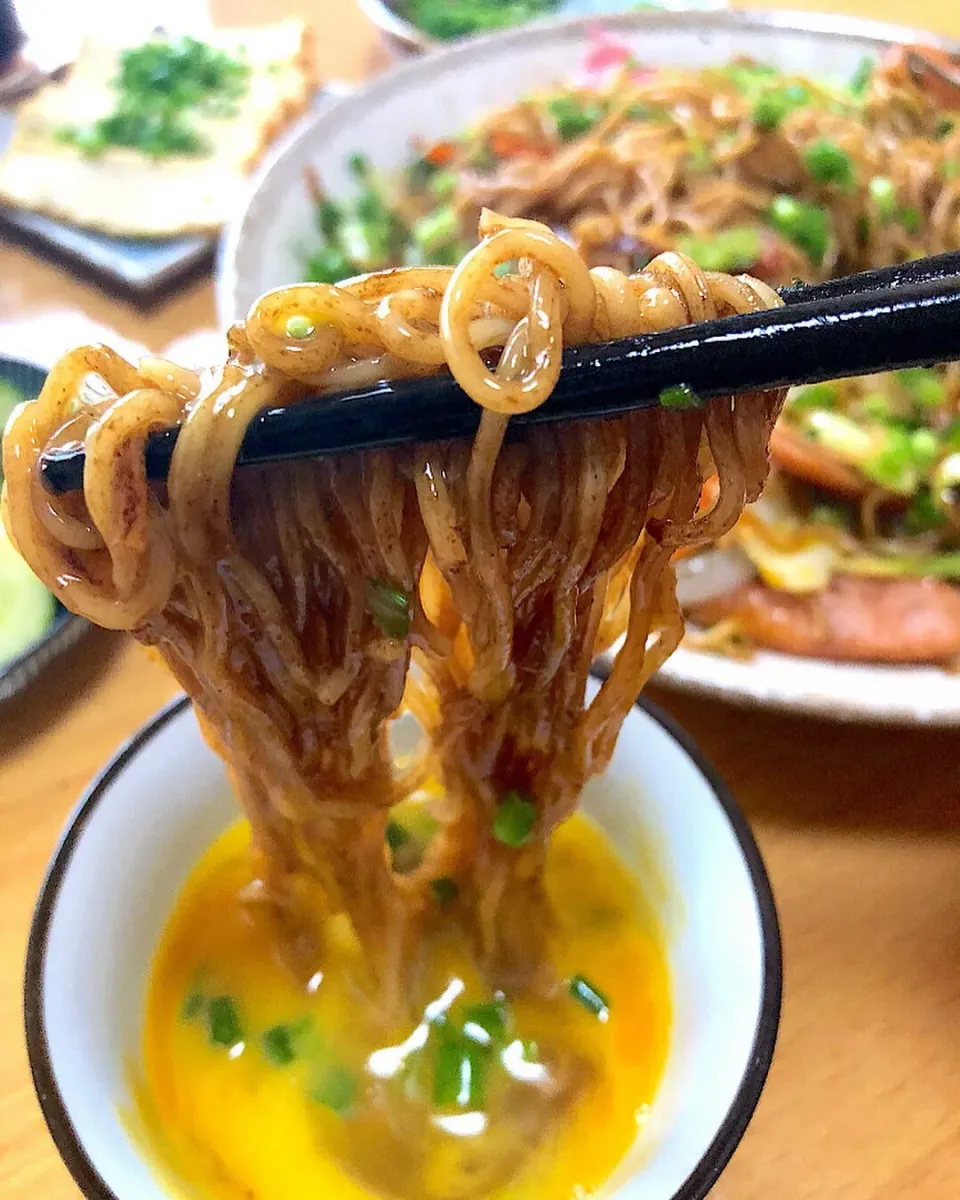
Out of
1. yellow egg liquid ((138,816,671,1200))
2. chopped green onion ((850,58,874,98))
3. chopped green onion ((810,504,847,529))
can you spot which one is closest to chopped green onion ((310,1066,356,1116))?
yellow egg liquid ((138,816,671,1200))

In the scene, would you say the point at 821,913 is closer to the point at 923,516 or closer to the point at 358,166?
the point at 923,516

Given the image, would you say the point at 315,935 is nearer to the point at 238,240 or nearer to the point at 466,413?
the point at 466,413

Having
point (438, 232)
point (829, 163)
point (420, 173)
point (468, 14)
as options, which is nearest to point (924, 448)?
point (829, 163)

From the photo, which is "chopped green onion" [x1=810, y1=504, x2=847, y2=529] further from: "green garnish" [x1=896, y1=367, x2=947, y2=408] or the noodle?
the noodle

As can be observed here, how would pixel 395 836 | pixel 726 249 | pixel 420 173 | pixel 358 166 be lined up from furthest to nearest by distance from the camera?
pixel 420 173 → pixel 358 166 → pixel 726 249 → pixel 395 836

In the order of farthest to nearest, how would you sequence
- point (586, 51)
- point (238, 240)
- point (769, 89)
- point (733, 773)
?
point (586, 51) → point (769, 89) → point (238, 240) → point (733, 773)

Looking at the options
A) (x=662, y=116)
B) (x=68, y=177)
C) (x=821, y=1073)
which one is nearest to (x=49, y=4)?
(x=68, y=177)

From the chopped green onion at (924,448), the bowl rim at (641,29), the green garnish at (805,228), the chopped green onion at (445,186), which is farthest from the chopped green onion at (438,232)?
the chopped green onion at (924,448)
